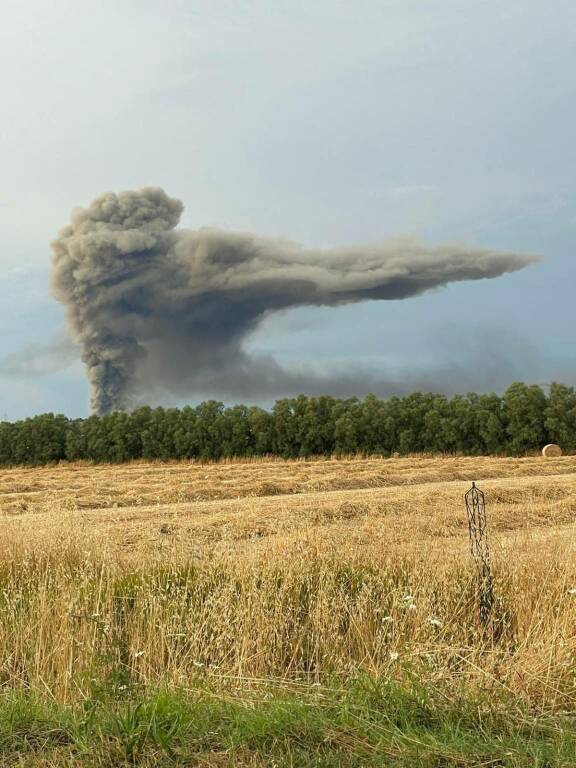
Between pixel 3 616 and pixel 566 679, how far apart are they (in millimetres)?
5259

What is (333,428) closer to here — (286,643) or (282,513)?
(282,513)

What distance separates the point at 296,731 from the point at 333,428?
46.7 metres

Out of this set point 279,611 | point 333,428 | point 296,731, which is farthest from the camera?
point 333,428

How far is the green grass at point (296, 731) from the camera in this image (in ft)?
13.8

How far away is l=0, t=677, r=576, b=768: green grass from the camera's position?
13.8 ft

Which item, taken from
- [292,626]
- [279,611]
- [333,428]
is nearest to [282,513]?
[292,626]

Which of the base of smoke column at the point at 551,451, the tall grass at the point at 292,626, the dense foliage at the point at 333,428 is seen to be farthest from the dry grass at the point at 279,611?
Answer: the dense foliage at the point at 333,428

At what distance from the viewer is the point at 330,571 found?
8.48 meters

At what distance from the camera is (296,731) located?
4.47 metres

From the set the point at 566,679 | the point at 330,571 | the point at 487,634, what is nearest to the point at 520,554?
the point at 487,634

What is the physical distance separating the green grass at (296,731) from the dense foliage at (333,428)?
1742 inches

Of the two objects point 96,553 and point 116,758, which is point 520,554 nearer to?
point 96,553

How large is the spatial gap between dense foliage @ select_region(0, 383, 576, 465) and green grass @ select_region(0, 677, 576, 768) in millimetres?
44251

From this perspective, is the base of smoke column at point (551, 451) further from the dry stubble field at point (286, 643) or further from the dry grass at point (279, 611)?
the dry grass at point (279, 611)
